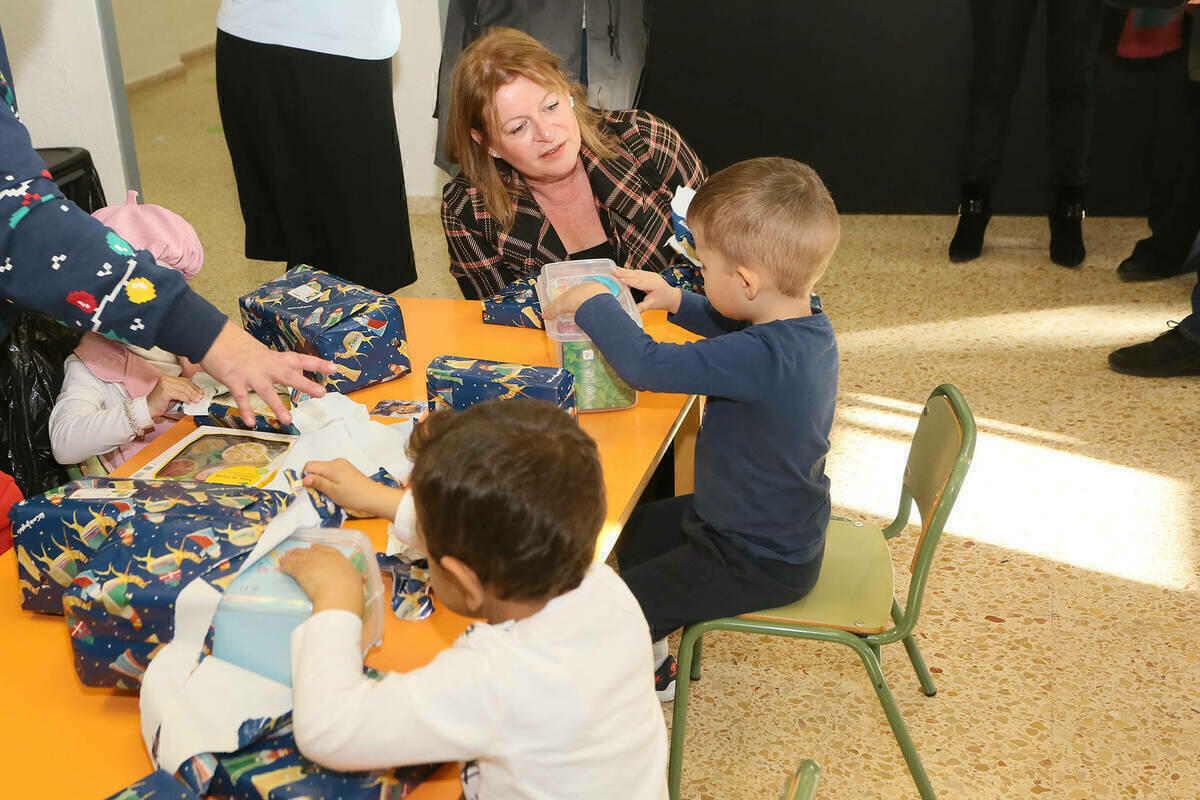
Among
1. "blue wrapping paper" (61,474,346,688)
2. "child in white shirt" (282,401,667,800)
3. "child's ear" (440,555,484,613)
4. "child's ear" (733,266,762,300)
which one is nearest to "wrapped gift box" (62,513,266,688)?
"blue wrapping paper" (61,474,346,688)

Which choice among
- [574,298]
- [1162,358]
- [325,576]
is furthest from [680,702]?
[1162,358]

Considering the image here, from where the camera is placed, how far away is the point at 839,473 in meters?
2.74

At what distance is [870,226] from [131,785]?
391 cm

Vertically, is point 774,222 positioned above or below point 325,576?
above

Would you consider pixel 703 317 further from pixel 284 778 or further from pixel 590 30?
pixel 590 30

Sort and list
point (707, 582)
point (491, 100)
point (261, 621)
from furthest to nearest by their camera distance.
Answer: point (491, 100), point (707, 582), point (261, 621)

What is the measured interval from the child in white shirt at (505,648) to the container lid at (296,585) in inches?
1.2

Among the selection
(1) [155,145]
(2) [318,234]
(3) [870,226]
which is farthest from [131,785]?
(3) [870,226]

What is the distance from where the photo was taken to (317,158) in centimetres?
270

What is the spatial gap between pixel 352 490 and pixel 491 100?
1.12m

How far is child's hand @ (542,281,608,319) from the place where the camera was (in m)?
1.63

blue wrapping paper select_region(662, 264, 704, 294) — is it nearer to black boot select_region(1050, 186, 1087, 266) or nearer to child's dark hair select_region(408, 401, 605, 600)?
child's dark hair select_region(408, 401, 605, 600)

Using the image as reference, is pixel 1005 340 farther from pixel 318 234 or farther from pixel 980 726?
pixel 318 234

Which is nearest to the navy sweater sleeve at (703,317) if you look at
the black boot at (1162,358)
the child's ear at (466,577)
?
the child's ear at (466,577)
